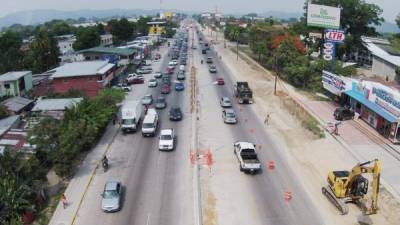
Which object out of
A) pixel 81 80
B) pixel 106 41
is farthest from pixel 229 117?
pixel 106 41

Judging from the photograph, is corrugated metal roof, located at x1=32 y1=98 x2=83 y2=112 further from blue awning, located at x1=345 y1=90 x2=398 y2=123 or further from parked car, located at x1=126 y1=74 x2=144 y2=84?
blue awning, located at x1=345 y1=90 x2=398 y2=123

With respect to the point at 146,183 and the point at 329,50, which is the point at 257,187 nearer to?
the point at 146,183

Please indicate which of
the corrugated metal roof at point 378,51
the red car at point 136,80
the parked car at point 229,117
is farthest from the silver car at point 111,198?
the corrugated metal roof at point 378,51

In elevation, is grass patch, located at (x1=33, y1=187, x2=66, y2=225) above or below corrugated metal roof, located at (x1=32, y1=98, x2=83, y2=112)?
below

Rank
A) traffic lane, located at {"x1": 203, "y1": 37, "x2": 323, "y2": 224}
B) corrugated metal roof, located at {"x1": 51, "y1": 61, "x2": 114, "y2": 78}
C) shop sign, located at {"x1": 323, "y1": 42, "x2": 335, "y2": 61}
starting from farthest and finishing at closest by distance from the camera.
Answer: shop sign, located at {"x1": 323, "y1": 42, "x2": 335, "y2": 61} → corrugated metal roof, located at {"x1": 51, "y1": 61, "x2": 114, "y2": 78} → traffic lane, located at {"x1": 203, "y1": 37, "x2": 323, "y2": 224}

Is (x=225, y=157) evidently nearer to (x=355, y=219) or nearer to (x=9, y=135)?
(x=355, y=219)

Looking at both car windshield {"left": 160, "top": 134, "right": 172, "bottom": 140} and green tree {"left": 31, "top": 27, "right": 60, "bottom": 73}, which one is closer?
car windshield {"left": 160, "top": 134, "right": 172, "bottom": 140}

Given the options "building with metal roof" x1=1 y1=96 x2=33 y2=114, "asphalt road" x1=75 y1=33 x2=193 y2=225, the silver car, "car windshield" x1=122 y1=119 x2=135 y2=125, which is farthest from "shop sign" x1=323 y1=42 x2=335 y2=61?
the silver car
